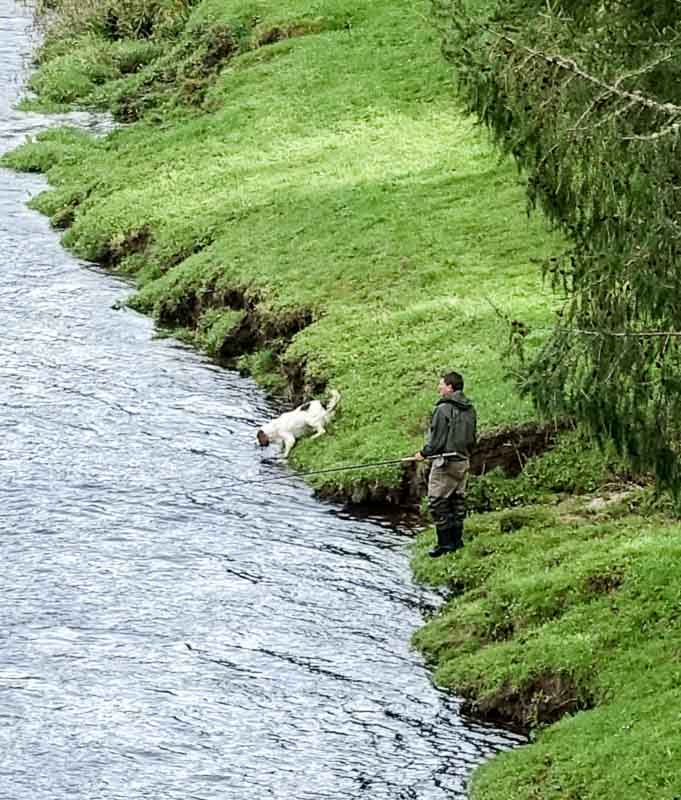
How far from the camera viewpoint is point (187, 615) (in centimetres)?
2345

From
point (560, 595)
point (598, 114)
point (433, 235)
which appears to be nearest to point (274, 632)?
point (560, 595)

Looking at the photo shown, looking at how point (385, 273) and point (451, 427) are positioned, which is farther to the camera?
point (385, 273)

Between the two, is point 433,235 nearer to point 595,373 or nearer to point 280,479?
point 280,479

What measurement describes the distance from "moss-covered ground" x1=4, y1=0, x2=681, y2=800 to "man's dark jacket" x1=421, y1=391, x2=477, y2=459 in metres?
1.48

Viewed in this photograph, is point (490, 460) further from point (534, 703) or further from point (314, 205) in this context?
point (314, 205)

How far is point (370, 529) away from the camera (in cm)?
2680

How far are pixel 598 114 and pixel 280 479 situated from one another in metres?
12.9

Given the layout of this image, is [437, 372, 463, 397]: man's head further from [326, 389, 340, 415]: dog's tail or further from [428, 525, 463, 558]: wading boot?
[326, 389, 340, 415]: dog's tail

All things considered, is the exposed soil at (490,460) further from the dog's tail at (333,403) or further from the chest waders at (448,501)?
the dog's tail at (333,403)

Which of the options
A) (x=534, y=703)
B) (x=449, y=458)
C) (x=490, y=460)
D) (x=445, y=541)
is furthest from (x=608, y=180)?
(x=490, y=460)

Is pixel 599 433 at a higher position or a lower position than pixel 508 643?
higher

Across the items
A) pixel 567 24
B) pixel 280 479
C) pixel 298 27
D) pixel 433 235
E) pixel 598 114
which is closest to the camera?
pixel 598 114

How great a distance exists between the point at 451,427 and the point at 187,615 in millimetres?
4610

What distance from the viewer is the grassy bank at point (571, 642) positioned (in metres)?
18.5
